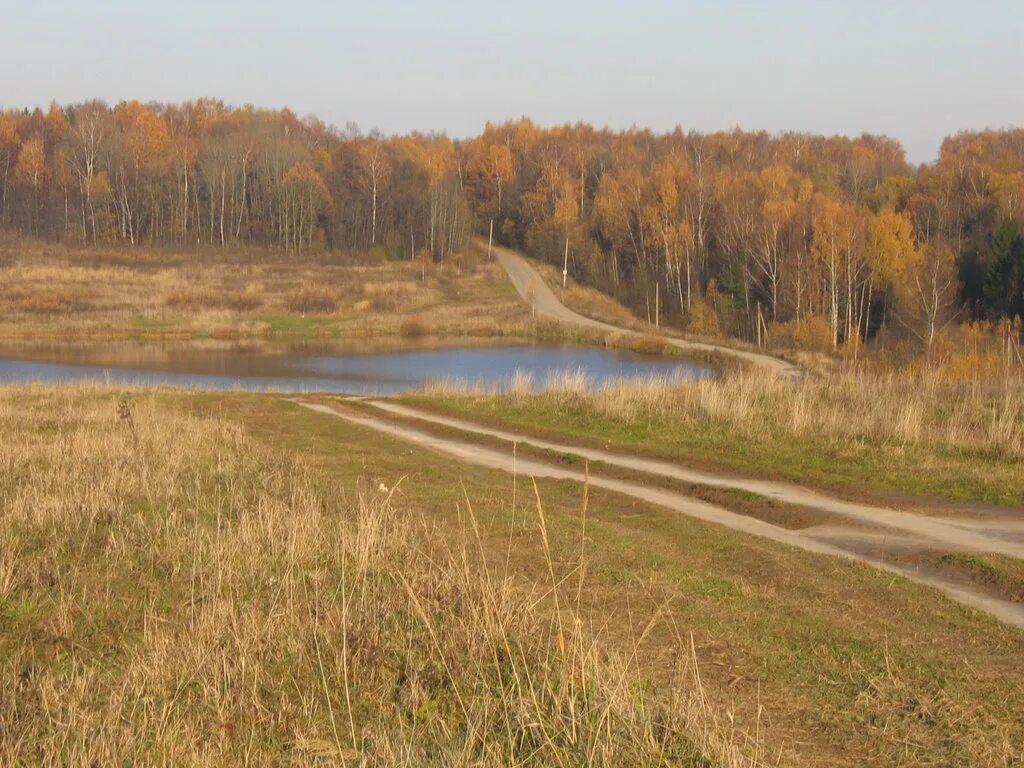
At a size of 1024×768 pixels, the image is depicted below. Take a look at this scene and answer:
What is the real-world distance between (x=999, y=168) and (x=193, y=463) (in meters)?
72.6

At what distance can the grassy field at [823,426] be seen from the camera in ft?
46.4

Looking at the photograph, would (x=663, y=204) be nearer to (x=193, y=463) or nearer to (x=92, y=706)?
(x=193, y=463)

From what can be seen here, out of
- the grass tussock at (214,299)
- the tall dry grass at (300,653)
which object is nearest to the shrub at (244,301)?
the grass tussock at (214,299)

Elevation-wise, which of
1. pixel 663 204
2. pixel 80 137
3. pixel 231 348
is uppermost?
pixel 80 137

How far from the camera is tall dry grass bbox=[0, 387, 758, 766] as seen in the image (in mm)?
5453

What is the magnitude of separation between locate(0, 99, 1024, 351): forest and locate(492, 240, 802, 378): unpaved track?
273 centimetres

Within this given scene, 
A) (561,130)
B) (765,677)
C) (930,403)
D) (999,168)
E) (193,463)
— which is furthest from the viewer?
(561,130)

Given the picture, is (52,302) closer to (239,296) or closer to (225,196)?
(239,296)

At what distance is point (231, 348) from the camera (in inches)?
2016

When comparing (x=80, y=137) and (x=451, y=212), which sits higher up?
(x=80, y=137)

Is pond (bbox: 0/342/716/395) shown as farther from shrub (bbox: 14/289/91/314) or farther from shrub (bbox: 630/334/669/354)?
shrub (bbox: 14/289/91/314)

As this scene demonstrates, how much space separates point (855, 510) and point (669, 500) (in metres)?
2.33

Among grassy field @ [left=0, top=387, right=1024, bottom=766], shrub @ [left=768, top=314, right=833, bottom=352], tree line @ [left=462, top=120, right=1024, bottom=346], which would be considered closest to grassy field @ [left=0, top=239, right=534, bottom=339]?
tree line @ [left=462, top=120, right=1024, bottom=346]

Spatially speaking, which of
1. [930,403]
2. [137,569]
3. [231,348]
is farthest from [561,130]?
[137,569]
